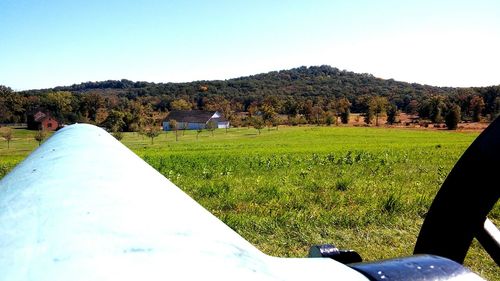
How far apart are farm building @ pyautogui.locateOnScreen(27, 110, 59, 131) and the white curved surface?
111 m

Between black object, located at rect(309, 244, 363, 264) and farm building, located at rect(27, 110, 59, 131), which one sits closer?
black object, located at rect(309, 244, 363, 264)

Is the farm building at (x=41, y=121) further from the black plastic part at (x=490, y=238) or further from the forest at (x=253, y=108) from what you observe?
the black plastic part at (x=490, y=238)

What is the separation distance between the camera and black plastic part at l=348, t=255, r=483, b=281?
2.17 ft

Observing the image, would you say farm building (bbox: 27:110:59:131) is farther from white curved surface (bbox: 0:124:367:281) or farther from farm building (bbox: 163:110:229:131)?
white curved surface (bbox: 0:124:367:281)

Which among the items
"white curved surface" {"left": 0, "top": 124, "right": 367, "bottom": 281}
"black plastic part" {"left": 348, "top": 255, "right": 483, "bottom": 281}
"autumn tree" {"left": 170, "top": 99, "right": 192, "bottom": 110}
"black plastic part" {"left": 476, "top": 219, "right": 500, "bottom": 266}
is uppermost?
"autumn tree" {"left": 170, "top": 99, "right": 192, "bottom": 110}

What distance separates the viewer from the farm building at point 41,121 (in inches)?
3962

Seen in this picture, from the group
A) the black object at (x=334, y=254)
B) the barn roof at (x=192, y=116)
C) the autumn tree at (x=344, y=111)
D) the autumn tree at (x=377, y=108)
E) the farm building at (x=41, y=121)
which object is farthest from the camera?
the barn roof at (x=192, y=116)

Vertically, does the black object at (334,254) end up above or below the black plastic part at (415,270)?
below

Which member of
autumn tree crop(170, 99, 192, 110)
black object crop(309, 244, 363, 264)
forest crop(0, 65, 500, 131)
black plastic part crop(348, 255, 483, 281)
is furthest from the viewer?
autumn tree crop(170, 99, 192, 110)

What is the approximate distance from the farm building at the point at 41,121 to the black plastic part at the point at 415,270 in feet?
365

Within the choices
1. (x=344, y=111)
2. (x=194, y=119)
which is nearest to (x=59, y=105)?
(x=194, y=119)

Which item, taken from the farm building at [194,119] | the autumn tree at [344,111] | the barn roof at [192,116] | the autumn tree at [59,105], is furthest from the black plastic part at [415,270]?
the autumn tree at [59,105]

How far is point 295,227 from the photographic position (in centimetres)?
684

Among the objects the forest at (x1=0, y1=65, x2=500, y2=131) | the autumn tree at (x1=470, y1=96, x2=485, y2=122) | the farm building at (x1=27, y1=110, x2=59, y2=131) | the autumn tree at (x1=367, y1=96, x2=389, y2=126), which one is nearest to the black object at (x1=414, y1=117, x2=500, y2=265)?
the forest at (x1=0, y1=65, x2=500, y2=131)
